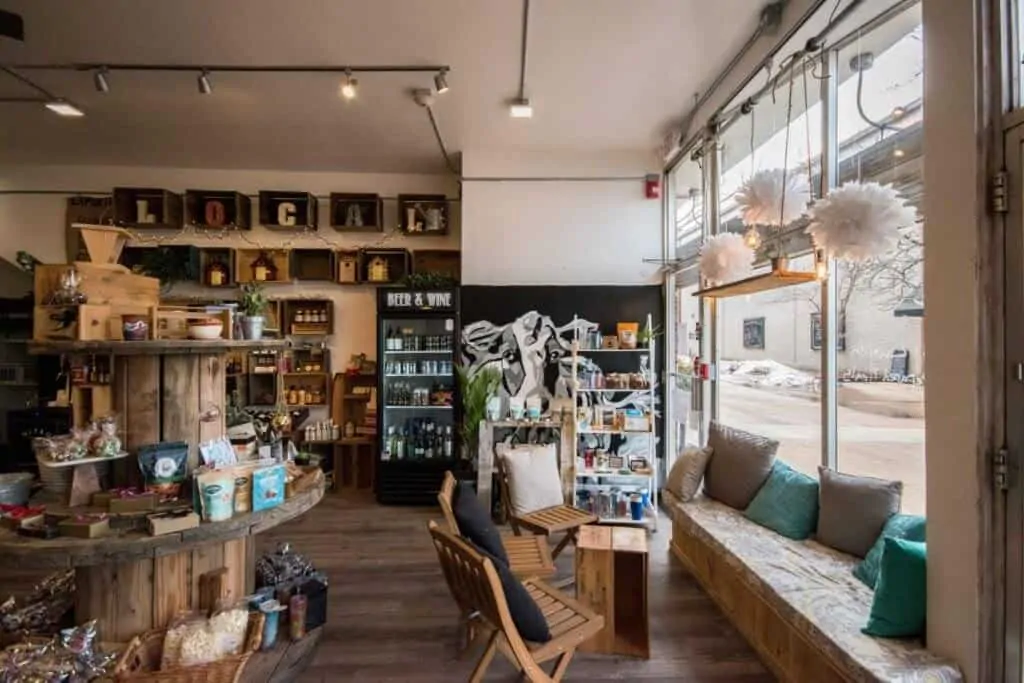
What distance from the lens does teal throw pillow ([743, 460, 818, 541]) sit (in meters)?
3.02

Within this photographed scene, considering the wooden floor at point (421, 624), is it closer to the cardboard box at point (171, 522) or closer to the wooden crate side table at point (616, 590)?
the wooden crate side table at point (616, 590)

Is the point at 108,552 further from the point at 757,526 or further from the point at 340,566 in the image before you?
the point at 757,526

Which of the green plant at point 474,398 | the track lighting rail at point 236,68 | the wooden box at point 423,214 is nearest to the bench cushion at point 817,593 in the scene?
the green plant at point 474,398

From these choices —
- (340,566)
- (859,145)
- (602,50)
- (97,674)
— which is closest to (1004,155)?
(859,145)

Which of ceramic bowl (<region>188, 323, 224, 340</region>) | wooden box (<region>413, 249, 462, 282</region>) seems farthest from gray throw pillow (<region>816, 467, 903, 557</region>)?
wooden box (<region>413, 249, 462, 282</region>)

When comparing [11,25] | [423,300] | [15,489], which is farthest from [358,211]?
[15,489]

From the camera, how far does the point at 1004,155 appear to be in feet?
5.75

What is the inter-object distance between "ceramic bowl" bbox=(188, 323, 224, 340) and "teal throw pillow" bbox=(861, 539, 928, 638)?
A: 3086 millimetres

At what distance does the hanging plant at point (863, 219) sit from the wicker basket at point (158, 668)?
3.06m

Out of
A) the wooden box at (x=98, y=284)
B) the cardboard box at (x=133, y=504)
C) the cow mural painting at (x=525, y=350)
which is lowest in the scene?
the cardboard box at (x=133, y=504)

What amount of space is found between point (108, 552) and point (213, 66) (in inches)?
135

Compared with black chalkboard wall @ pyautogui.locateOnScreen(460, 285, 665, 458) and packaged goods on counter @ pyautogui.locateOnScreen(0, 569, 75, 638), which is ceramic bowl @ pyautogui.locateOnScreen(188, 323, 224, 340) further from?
black chalkboard wall @ pyautogui.locateOnScreen(460, 285, 665, 458)

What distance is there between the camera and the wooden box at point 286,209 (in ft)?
19.7

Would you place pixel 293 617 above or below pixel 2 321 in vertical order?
below
